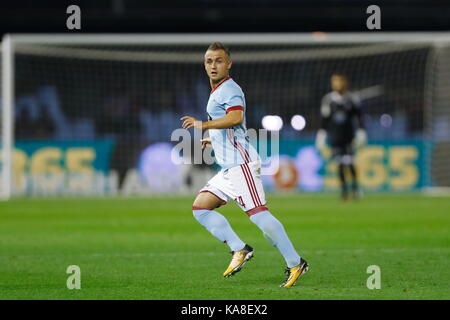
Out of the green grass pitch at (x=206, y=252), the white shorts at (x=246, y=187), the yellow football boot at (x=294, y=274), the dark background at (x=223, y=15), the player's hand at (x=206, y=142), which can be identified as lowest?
the green grass pitch at (x=206, y=252)

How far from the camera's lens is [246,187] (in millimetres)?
7105

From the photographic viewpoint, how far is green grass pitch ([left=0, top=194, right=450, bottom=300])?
6824 millimetres

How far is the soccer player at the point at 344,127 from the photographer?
58.4 feet

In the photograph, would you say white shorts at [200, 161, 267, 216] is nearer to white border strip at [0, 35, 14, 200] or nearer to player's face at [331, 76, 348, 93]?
player's face at [331, 76, 348, 93]

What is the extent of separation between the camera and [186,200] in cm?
1911

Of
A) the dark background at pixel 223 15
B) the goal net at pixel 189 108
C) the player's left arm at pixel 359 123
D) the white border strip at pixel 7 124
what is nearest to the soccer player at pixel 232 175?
the player's left arm at pixel 359 123

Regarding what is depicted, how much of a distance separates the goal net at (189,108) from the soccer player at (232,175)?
38.3ft

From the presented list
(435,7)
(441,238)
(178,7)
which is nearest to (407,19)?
(435,7)

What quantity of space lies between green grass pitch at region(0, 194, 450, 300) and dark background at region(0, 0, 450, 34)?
11.2 metres

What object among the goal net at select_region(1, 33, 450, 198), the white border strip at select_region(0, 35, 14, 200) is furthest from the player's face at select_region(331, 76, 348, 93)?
the white border strip at select_region(0, 35, 14, 200)

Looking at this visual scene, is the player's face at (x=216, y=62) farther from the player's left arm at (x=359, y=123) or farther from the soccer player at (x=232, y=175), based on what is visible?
the player's left arm at (x=359, y=123)
